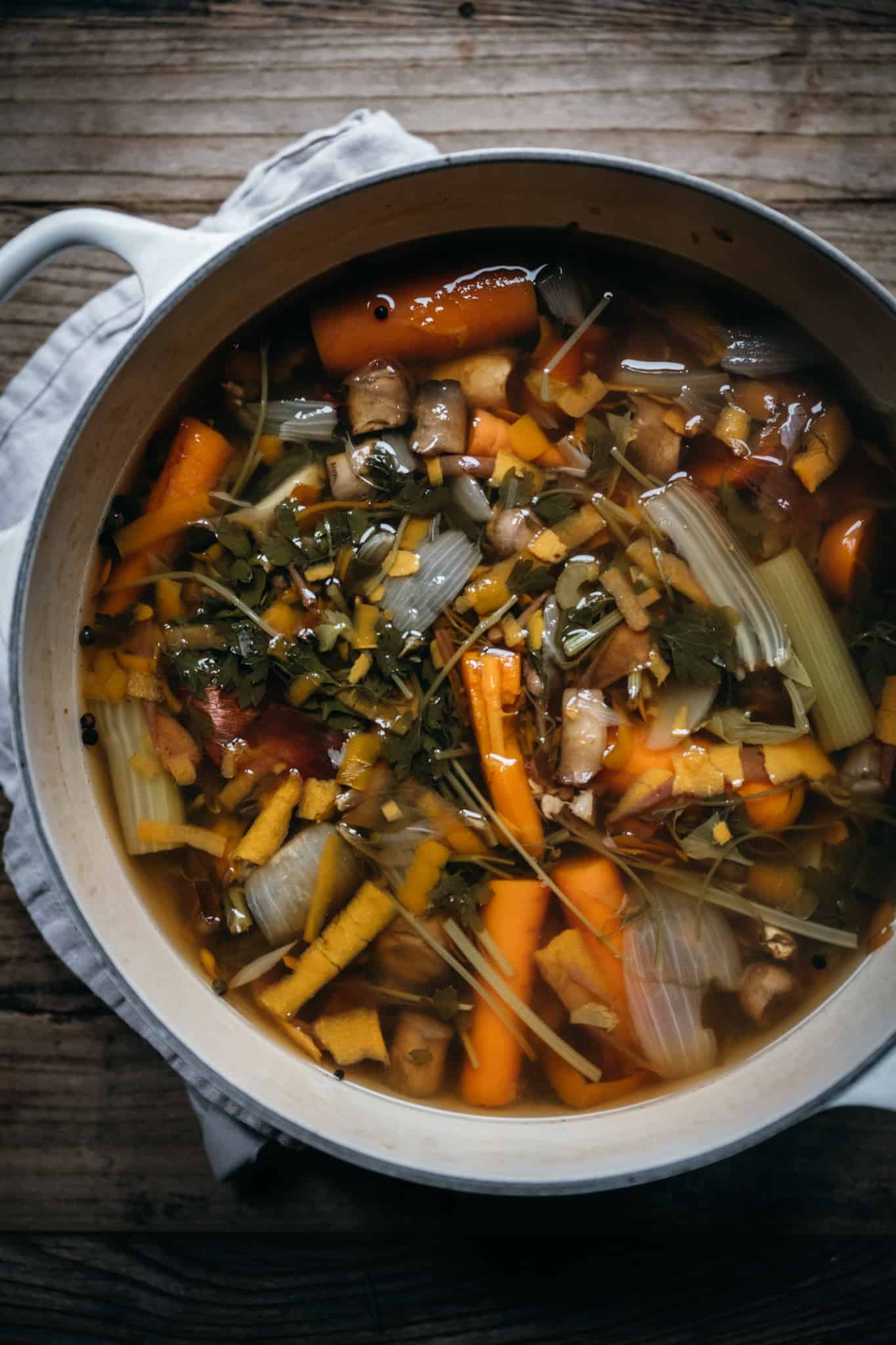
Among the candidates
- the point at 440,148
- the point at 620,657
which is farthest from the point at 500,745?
the point at 440,148

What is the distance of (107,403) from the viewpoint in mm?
1111

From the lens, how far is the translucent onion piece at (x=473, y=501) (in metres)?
1.23

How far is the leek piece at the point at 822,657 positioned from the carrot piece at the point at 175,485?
2.41ft

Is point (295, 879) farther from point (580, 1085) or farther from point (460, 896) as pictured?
point (580, 1085)

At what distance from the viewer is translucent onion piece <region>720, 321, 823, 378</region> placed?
1.25 m

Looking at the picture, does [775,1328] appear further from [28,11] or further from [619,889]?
[28,11]

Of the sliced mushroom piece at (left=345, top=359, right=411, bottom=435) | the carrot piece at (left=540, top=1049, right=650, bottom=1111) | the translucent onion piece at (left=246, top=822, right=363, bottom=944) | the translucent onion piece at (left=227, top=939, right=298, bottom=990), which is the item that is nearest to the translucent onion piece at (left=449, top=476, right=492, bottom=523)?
the sliced mushroom piece at (left=345, top=359, right=411, bottom=435)

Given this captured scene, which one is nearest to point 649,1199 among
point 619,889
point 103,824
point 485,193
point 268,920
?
point 619,889

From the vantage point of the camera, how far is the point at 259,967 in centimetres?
123

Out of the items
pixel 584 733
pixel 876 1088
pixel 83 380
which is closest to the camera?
pixel 876 1088

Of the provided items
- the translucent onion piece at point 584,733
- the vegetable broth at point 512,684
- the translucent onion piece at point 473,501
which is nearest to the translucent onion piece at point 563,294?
the vegetable broth at point 512,684

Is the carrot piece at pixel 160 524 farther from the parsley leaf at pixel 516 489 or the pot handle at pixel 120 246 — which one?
the parsley leaf at pixel 516 489

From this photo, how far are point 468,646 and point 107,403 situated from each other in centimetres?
52

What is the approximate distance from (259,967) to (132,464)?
682mm
